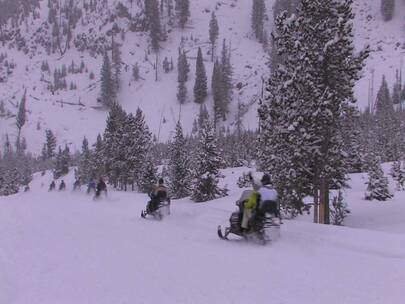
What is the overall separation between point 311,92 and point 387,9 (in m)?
119

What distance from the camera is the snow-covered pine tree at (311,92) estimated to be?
1966 cm

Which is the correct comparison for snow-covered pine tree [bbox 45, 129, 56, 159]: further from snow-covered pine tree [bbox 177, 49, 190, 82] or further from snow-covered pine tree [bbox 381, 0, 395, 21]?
snow-covered pine tree [bbox 381, 0, 395, 21]

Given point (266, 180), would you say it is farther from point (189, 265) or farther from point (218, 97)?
point (218, 97)

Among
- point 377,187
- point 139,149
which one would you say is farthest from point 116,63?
point 377,187

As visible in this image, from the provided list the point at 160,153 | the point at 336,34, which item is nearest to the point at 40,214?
the point at 336,34

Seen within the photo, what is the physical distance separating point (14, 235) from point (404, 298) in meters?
10.9

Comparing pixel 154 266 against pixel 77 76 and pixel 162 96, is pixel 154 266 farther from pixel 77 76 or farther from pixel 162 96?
pixel 77 76

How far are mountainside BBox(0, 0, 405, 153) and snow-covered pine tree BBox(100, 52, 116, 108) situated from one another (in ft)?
10.1

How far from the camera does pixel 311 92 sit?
779 inches

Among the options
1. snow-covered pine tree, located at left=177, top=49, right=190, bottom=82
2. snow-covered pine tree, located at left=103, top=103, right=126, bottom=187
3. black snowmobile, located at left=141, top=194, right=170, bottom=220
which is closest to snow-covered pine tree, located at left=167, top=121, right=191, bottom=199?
snow-covered pine tree, located at left=103, top=103, right=126, bottom=187

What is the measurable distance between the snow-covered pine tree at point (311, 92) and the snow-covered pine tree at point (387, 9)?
116 metres

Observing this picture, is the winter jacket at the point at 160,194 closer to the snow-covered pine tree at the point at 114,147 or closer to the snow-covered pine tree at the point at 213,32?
the snow-covered pine tree at the point at 114,147

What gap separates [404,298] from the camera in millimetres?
7867

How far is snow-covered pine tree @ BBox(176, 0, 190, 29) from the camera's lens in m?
147
